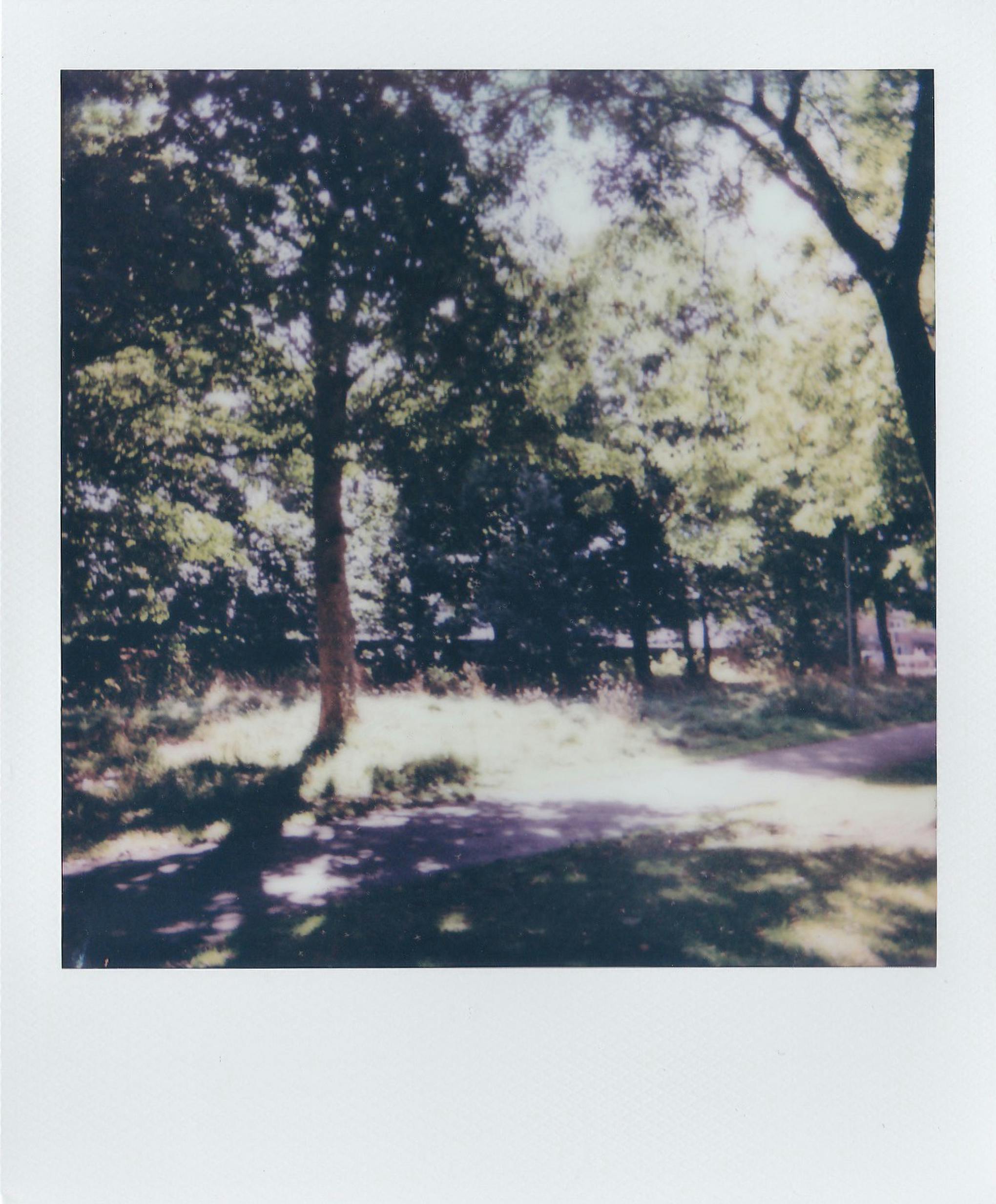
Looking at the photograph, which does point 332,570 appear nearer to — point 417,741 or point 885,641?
point 417,741

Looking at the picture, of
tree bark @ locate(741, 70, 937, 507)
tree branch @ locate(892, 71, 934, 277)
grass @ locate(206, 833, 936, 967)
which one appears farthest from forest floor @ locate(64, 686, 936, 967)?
tree branch @ locate(892, 71, 934, 277)

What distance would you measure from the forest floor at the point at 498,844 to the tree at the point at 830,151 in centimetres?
184

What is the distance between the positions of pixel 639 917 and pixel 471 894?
88 cm

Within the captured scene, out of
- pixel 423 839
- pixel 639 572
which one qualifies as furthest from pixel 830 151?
pixel 423 839

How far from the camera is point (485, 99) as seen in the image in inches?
123

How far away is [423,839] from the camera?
325 centimetres

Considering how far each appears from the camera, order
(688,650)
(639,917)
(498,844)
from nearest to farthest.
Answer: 1. (639,917)
2. (498,844)
3. (688,650)

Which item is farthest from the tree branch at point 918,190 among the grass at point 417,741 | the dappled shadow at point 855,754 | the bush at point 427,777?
the bush at point 427,777

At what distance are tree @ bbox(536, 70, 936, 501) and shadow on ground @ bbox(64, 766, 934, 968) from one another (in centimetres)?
224

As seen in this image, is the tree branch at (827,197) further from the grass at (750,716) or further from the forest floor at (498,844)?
the forest floor at (498,844)

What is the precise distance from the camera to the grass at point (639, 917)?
311 centimetres

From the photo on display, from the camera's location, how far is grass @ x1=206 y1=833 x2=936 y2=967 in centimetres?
311
